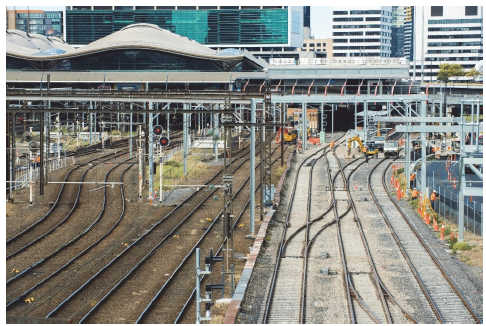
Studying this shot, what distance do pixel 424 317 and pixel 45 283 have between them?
935cm

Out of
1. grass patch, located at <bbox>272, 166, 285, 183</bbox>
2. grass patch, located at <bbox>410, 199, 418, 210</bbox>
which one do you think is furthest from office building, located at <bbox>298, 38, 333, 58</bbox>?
grass patch, located at <bbox>410, 199, 418, 210</bbox>

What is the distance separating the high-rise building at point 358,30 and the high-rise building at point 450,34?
22104mm

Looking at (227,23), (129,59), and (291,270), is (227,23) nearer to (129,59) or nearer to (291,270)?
(129,59)

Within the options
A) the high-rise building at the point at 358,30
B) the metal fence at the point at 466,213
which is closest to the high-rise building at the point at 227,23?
the high-rise building at the point at 358,30

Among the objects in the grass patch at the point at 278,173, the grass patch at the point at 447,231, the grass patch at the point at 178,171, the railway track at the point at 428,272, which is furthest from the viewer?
the grass patch at the point at 278,173

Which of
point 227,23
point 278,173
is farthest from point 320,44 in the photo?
point 278,173

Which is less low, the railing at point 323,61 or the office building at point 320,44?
the office building at point 320,44

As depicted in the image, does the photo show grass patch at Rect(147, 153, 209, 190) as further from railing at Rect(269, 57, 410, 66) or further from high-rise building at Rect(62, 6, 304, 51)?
high-rise building at Rect(62, 6, 304, 51)

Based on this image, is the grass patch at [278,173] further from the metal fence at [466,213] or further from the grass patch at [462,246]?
the grass patch at [462,246]

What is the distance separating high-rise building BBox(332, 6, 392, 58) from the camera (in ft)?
534

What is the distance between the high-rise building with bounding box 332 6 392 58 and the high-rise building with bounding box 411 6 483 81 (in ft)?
72.5

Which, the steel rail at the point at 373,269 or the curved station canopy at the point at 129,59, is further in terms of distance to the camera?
the curved station canopy at the point at 129,59

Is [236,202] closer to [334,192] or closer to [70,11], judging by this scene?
[334,192]

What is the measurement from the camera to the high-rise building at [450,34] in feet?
459
